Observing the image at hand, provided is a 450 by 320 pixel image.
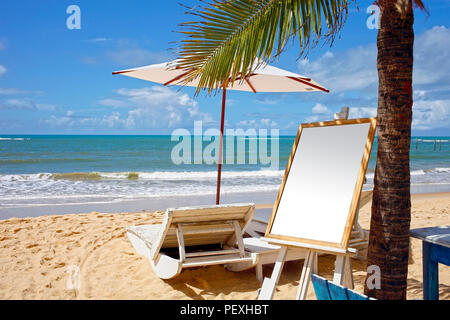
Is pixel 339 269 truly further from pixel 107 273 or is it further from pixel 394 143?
pixel 107 273

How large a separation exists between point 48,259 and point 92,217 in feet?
8.28

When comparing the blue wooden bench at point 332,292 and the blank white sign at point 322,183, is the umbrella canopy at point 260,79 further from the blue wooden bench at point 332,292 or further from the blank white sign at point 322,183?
the blue wooden bench at point 332,292

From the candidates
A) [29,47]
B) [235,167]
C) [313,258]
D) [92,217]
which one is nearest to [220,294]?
[313,258]

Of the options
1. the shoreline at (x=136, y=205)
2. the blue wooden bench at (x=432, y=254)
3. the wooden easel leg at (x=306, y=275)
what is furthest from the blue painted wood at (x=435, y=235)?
the shoreline at (x=136, y=205)

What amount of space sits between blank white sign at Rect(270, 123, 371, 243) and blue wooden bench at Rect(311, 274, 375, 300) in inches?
16.8

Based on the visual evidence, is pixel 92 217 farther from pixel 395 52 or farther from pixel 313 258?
pixel 395 52

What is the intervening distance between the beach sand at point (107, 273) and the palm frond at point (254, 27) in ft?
7.75

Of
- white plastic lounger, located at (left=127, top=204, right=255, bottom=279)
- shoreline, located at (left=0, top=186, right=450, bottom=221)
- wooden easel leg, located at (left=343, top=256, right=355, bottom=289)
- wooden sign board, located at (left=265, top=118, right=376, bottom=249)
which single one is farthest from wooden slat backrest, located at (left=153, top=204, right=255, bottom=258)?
shoreline, located at (left=0, top=186, right=450, bottom=221)

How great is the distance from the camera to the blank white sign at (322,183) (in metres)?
2.57

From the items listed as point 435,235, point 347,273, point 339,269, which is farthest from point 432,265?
point 339,269

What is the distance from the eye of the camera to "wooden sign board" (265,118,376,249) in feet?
8.27

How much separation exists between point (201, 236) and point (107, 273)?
1246 millimetres

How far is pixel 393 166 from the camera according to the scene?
2.46 m

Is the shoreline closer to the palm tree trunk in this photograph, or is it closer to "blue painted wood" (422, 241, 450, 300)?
"blue painted wood" (422, 241, 450, 300)
